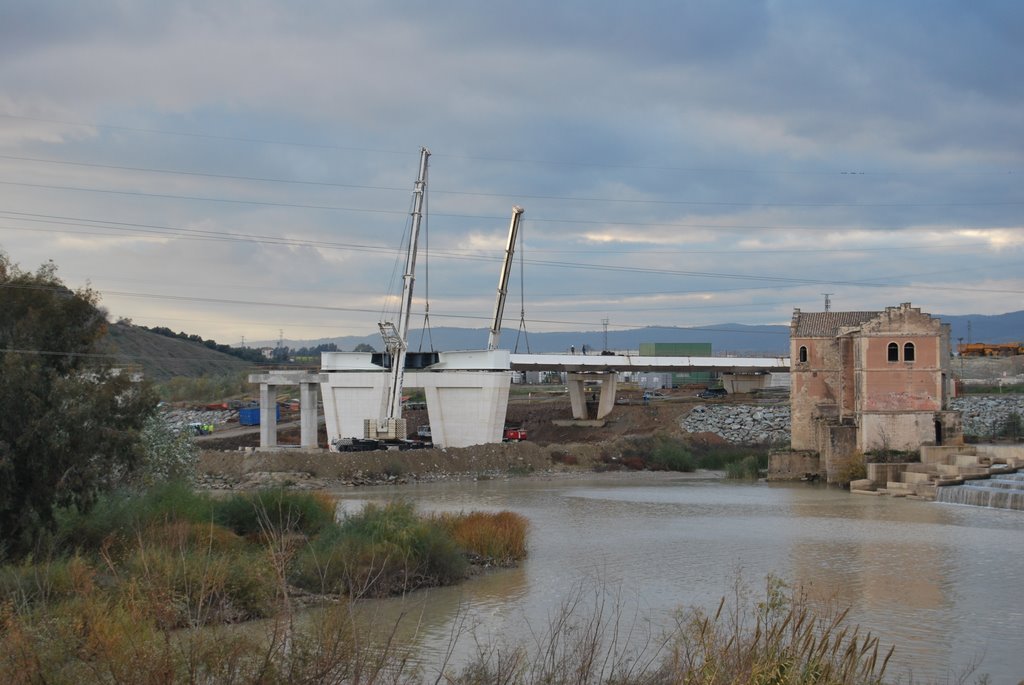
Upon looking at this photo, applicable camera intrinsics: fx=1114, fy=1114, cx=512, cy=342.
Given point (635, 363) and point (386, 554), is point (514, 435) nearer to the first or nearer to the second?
point (635, 363)

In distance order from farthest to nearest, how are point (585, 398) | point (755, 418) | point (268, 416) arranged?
point (585, 398) < point (755, 418) < point (268, 416)

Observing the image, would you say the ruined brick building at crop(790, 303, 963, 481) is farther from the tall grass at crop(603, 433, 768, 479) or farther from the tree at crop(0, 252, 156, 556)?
the tree at crop(0, 252, 156, 556)

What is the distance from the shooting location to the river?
54.9ft

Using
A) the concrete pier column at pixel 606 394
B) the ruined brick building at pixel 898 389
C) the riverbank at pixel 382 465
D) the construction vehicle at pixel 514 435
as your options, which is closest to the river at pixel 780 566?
the ruined brick building at pixel 898 389

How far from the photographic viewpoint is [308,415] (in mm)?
61500

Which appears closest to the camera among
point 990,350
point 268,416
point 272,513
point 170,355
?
point 272,513

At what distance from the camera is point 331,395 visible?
63594 millimetres

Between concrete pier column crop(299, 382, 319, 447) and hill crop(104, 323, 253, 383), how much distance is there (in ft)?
126

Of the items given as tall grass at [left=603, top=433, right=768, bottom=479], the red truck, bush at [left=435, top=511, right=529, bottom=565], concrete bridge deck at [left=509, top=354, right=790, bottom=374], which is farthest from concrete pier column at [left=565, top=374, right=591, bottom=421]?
bush at [left=435, top=511, right=529, bottom=565]

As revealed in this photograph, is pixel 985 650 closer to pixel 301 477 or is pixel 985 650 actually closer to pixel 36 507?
pixel 36 507

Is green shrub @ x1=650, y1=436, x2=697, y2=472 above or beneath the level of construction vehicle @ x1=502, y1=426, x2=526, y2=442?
beneath

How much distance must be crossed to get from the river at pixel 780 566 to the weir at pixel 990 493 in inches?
41.7

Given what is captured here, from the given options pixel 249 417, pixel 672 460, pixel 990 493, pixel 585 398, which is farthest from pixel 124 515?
pixel 585 398

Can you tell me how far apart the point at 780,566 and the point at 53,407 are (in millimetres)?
14705
